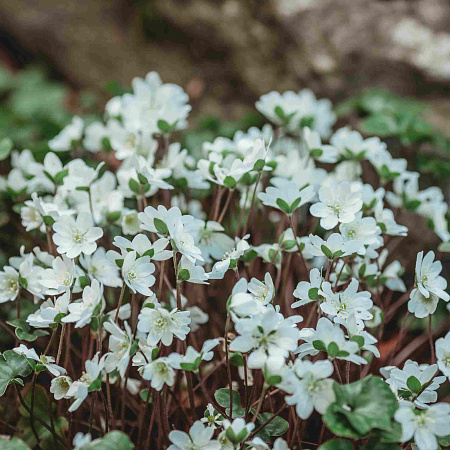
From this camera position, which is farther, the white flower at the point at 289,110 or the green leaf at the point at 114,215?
the white flower at the point at 289,110

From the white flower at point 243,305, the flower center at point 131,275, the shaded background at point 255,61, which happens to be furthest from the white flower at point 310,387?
the shaded background at point 255,61

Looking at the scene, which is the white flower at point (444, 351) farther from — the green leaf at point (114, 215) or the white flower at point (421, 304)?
the green leaf at point (114, 215)

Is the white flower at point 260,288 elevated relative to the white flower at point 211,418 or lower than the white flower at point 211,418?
elevated

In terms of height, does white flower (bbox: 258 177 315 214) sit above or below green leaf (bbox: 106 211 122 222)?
above

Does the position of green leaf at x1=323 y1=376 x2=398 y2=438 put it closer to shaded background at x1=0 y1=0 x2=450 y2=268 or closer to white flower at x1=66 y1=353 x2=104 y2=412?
white flower at x1=66 y1=353 x2=104 y2=412

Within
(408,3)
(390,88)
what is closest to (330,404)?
(390,88)

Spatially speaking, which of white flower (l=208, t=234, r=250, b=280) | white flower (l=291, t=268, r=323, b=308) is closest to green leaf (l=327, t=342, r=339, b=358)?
white flower (l=291, t=268, r=323, b=308)
